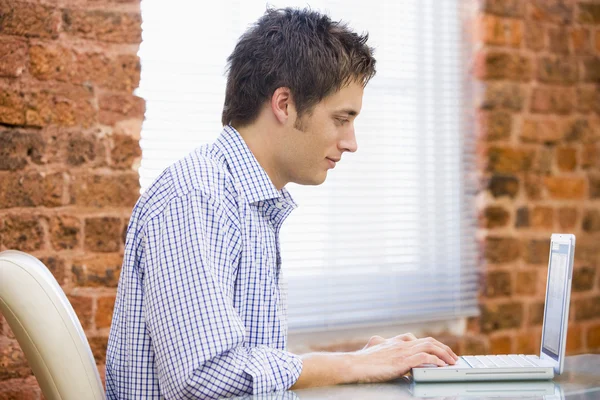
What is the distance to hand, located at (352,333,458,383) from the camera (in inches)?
55.6

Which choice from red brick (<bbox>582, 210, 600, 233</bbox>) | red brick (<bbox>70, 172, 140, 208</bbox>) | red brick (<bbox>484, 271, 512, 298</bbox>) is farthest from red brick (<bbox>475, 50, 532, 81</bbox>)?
red brick (<bbox>70, 172, 140, 208</bbox>)

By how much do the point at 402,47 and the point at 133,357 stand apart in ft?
6.76

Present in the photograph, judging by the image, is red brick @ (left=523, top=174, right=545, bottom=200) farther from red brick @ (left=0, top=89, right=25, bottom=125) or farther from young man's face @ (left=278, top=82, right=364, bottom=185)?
red brick @ (left=0, top=89, right=25, bottom=125)

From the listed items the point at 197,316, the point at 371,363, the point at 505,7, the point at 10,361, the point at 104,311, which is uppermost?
the point at 505,7

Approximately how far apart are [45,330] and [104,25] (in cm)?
127

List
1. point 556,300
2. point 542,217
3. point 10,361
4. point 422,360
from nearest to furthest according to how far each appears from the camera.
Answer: point 422,360 → point 556,300 → point 10,361 → point 542,217

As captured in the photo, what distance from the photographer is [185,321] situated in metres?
1.30

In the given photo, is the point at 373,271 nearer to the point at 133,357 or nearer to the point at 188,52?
the point at 188,52

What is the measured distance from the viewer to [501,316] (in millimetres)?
3191

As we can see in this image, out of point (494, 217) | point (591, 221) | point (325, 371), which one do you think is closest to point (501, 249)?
point (494, 217)

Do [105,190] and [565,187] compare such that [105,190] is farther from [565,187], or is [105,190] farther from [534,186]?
[565,187]

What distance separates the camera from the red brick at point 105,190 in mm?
2271

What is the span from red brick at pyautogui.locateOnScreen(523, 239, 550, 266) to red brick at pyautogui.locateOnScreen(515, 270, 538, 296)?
2.2 inches

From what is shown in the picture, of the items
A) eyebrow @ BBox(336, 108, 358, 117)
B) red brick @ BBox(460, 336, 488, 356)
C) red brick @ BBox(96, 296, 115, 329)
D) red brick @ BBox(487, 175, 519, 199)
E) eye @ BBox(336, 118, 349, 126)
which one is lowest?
red brick @ BBox(460, 336, 488, 356)
